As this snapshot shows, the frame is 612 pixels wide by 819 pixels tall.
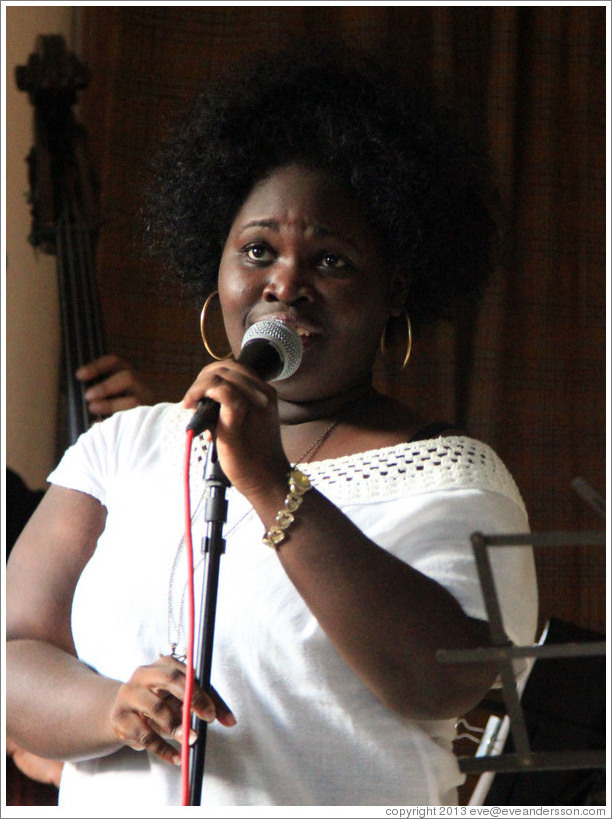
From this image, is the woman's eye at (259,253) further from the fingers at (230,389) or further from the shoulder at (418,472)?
the fingers at (230,389)

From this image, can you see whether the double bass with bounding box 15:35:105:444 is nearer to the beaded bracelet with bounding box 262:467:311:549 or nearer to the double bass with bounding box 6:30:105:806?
the double bass with bounding box 6:30:105:806

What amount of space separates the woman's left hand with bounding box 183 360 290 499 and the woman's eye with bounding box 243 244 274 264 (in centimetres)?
40

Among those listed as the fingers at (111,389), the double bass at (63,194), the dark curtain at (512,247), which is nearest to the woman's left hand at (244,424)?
the fingers at (111,389)

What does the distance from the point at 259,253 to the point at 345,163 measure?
0.18 metres

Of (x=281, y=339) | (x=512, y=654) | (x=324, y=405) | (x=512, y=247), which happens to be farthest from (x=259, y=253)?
(x=512, y=247)

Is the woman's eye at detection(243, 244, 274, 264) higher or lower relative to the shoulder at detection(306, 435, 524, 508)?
A: higher

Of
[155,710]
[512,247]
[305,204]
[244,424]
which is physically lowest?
[155,710]

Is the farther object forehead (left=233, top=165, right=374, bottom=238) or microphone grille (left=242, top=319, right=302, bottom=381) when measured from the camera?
Answer: forehead (left=233, top=165, right=374, bottom=238)

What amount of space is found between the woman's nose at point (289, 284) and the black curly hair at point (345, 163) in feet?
0.54

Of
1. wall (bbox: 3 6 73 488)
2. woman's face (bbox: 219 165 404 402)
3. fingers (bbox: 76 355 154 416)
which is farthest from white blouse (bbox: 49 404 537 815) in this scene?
wall (bbox: 3 6 73 488)

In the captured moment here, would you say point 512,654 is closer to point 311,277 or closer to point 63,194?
point 311,277

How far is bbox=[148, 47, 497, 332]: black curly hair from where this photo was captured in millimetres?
1430

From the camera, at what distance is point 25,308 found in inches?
106

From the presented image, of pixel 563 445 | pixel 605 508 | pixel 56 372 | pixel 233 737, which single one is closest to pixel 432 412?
pixel 563 445
